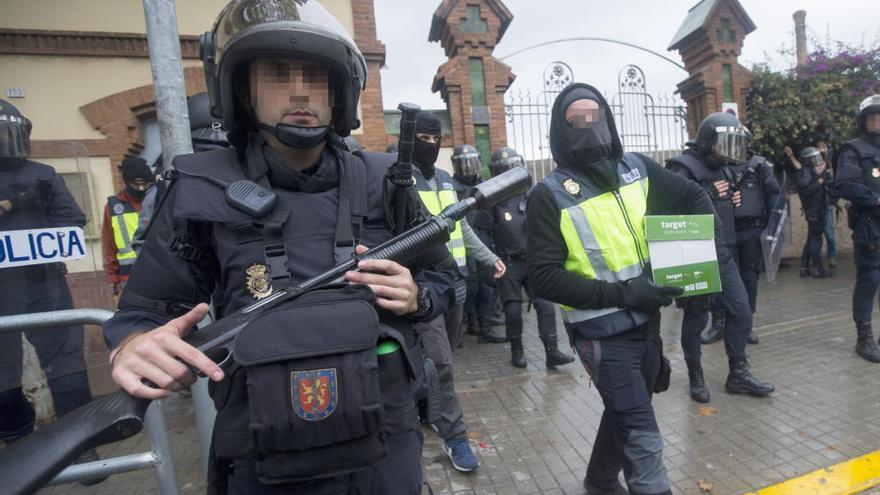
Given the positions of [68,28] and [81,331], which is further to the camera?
[68,28]

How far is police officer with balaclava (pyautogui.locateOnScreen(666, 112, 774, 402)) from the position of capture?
3715 millimetres

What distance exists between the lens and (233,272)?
51.3 inches

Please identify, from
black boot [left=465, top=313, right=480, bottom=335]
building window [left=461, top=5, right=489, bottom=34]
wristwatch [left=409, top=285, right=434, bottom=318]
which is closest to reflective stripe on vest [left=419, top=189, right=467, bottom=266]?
wristwatch [left=409, top=285, right=434, bottom=318]

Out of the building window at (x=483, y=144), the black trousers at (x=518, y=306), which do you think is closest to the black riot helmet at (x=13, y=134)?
the black trousers at (x=518, y=306)

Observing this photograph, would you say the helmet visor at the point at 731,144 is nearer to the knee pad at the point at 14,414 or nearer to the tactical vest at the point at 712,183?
the tactical vest at the point at 712,183

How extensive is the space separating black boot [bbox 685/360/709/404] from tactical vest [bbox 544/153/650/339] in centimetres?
203

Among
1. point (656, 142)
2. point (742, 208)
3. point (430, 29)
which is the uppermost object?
point (430, 29)

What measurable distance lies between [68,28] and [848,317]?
9.82 meters

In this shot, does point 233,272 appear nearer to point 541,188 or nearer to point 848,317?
point 541,188

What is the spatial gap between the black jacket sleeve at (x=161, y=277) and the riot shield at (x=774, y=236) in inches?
187

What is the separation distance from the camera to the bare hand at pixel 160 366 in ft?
3.47

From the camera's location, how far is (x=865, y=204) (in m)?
4.19

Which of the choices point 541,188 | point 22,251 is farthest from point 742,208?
point 22,251

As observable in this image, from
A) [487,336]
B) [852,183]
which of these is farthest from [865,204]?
[487,336]
